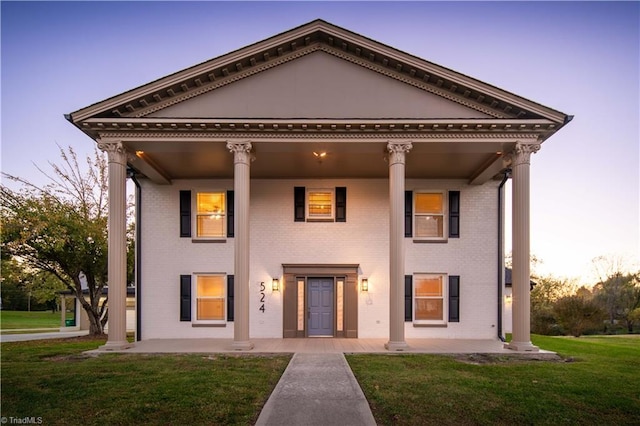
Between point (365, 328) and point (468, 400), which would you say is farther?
point (365, 328)

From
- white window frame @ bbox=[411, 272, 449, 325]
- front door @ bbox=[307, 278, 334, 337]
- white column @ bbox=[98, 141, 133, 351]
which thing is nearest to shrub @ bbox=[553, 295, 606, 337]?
white window frame @ bbox=[411, 272, 449, 325]

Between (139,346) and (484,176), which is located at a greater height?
(484,176)

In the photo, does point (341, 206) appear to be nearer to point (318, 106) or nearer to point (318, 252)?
point (318, 252)

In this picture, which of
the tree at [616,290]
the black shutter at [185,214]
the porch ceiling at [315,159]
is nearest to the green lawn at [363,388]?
the black shutter at [185,214]

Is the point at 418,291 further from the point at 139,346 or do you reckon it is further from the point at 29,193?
the point at 29,193

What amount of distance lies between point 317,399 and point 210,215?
9.36 meters

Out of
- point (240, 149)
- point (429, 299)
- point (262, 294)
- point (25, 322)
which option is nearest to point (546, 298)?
point (429, 299)

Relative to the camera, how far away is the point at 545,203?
47.4 m

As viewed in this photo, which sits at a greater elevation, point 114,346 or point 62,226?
point 62,226

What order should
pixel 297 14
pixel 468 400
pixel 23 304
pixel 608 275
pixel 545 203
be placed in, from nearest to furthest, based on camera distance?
pixel 468 400
pixel 608 275
pixel 545 203
pixel 23 304
pixel 297 14

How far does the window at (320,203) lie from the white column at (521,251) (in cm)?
599

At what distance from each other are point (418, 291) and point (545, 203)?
40591 mm

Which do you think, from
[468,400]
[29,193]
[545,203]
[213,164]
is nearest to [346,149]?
[213,164]

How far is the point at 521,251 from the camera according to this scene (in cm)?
1077
